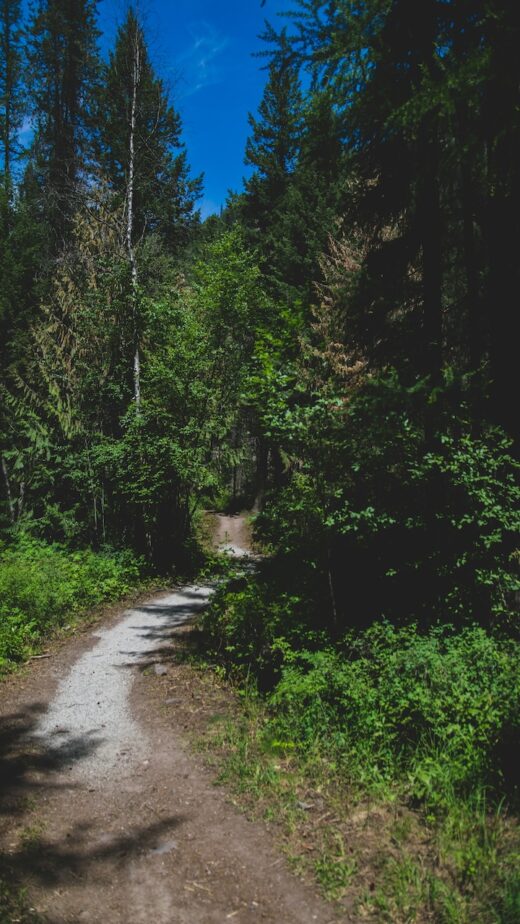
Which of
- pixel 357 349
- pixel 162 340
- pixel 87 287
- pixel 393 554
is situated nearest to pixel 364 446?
pixel 393 554

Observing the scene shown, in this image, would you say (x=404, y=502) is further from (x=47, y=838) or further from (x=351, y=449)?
(x=47, y=838)

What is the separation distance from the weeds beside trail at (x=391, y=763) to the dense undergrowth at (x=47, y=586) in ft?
13.4

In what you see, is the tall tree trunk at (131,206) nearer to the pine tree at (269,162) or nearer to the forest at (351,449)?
the forest at (351,449)

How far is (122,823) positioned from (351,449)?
4.94m

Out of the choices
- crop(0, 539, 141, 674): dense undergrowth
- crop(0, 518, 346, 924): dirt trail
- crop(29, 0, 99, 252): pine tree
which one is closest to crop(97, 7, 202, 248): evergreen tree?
crop(29, 0, 99, 252): pine tree

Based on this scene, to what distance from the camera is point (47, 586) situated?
11.0 meters

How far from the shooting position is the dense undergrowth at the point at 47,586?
374 inches

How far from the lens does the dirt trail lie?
13.2 ft

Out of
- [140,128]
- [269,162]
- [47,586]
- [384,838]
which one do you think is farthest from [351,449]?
[269,162]

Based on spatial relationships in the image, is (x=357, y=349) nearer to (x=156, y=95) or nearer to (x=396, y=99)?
(x=396, y=99)

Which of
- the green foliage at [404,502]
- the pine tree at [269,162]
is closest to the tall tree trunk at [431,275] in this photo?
the green foliage at [404,502]

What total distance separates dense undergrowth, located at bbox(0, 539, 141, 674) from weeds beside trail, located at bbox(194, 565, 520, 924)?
4.09m

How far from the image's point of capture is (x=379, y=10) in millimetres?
7117

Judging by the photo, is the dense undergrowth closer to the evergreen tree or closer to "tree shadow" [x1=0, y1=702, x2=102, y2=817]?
"tree shadow" [x1=0, y1=702, x2=102, y2=817]
